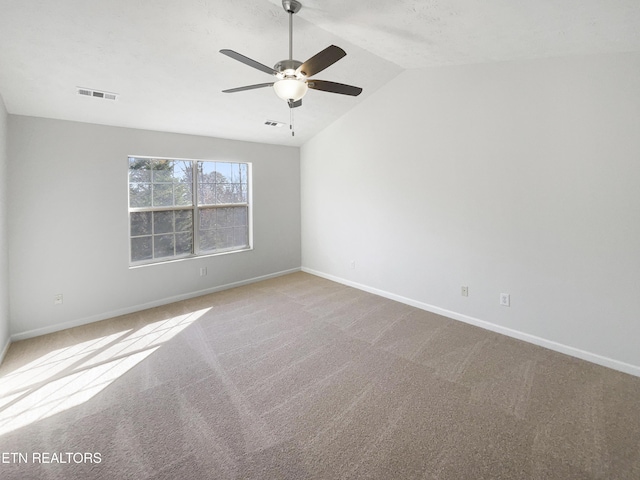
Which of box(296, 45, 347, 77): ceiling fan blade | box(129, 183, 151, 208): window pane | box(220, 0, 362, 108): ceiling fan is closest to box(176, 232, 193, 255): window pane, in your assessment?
box(129, 183, 151, 208): window pane

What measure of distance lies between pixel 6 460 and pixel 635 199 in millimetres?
4668

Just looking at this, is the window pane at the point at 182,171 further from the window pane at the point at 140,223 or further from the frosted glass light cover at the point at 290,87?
the frosted glass light cover at the point at 290,87

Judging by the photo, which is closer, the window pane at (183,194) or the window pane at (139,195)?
the window pane at (139,195)

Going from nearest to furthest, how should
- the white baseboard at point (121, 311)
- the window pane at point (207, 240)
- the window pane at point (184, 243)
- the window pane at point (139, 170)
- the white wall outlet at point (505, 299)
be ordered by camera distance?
the white wall outlet at point (505, 299) → the white baseboard at point (121, 311) → the window pane at point (139, 170) → the window pane at point (184, 243) → the window pane at point (207, 240)

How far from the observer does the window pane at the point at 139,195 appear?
4007mm

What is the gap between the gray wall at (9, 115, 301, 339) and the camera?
3205 millimetres

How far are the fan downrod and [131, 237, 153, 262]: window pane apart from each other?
10.9ft

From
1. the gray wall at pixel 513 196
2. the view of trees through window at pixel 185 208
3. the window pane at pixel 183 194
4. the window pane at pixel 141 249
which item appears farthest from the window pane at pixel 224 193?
the gray wall at pixel 513 196

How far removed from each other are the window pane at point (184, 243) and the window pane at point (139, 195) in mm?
630

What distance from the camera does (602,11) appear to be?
6.40 feet

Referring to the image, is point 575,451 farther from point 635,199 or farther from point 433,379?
point 635,199

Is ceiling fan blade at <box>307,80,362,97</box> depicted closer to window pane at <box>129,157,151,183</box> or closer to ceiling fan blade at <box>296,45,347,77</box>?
ceiling fan blade at <box>296,45,347,77</box>

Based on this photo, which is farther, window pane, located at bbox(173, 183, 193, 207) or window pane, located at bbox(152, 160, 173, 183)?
window pane, located at bbox(173, 183, 193, 207)

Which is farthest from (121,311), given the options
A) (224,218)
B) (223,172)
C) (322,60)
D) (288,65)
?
(322,60)
